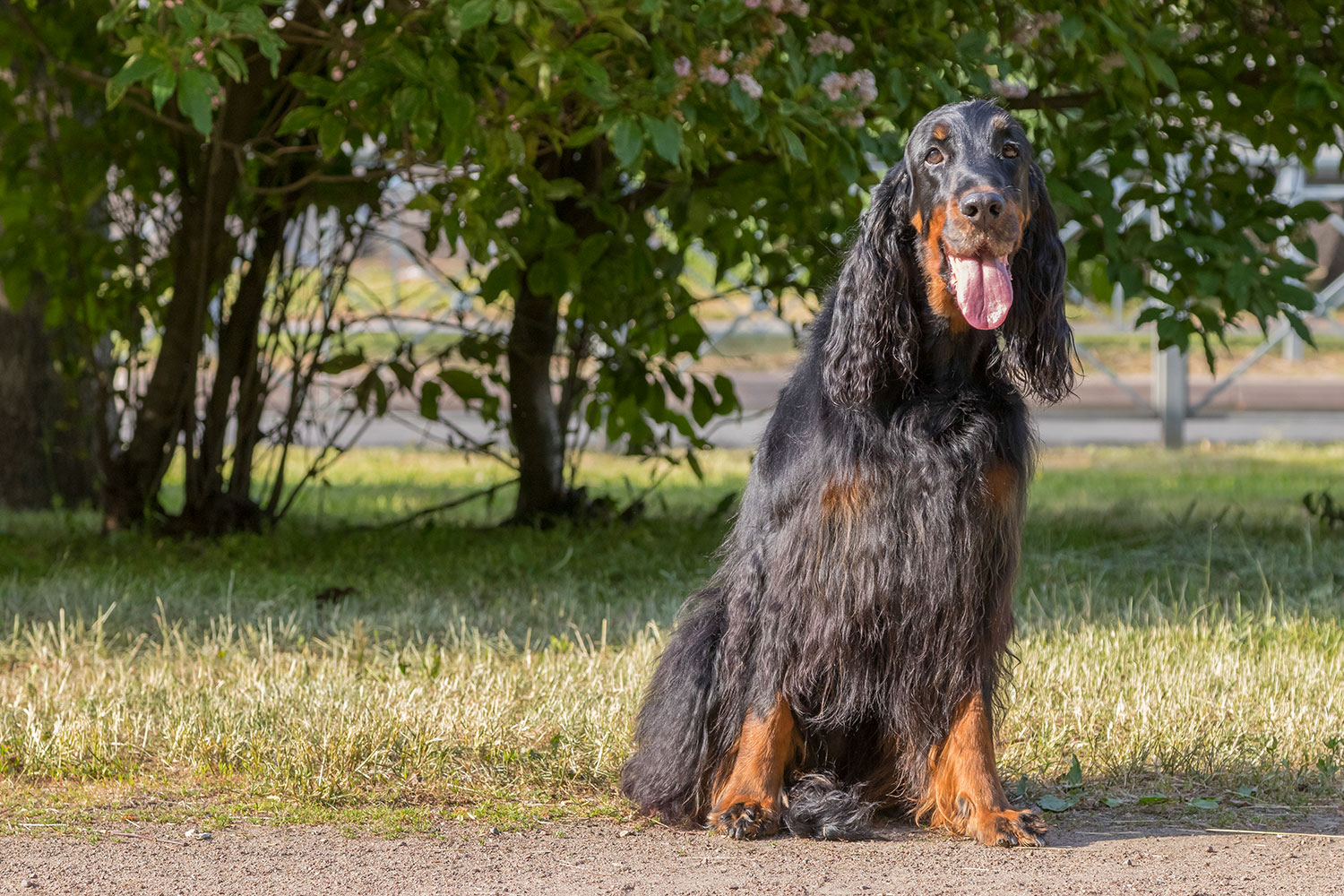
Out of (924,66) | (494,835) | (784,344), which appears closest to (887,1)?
(924,66)

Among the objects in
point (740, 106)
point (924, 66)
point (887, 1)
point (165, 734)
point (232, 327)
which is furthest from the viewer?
point (232, 327)

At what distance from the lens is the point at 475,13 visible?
3887 mm

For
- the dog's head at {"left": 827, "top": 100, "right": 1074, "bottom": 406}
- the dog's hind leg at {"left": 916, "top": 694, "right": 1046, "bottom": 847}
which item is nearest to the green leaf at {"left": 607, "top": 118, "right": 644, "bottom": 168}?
the dog's head at {"left": 827, "top": 100, "right": 1074, "bottom": 406}

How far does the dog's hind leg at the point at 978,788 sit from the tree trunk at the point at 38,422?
242 inches

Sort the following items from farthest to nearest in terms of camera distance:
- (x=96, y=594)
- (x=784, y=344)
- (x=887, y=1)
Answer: (x=784, y=344), (x=96, y=594), (x=887, y=1)

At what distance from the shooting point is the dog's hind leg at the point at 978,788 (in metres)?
3.23

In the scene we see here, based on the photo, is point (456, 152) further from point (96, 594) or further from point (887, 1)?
→ point (96, 594)

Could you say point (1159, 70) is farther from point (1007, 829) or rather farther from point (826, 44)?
point (1007, 829)

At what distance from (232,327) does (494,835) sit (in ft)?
14.0

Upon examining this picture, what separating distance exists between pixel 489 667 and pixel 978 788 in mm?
1857

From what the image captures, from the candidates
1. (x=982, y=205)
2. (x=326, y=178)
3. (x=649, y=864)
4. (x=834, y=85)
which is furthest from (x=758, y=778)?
(x=326, y=178)

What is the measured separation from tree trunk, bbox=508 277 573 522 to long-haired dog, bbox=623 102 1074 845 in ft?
13.2

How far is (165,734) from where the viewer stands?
12.9 feet

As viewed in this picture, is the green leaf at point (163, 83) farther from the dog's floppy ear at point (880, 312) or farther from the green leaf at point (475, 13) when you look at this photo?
the dog's floppy ear at point (880, 312)
